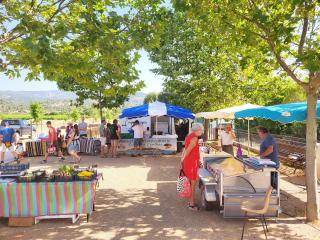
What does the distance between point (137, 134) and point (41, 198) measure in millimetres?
10721

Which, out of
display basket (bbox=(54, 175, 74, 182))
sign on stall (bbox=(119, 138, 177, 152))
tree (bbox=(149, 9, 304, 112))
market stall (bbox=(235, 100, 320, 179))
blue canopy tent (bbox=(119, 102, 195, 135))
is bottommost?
display basket (bbox=(54, 175, 74, 182))

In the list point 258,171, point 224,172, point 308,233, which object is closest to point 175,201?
point 224,172

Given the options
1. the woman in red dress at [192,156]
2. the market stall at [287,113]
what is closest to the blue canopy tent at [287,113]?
the market stall at [287,113]

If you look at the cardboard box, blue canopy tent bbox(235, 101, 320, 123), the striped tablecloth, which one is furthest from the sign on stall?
the cardboard box

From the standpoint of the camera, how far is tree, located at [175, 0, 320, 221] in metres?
7.35

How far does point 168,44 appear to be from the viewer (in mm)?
24812

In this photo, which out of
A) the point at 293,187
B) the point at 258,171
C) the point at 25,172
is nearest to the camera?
the point at 258,171

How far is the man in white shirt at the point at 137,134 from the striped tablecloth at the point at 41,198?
10.5 meters

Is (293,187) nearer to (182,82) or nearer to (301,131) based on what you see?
(301,131)

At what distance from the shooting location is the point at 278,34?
291 inches

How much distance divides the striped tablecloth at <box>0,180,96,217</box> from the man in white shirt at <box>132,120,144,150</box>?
34.5 feet

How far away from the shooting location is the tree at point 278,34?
7.35 meters

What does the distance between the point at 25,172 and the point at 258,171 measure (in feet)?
15.9

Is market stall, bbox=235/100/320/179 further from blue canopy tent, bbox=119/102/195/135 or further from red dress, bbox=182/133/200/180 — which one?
blue canopy tent, bbox=119/102/195/135
